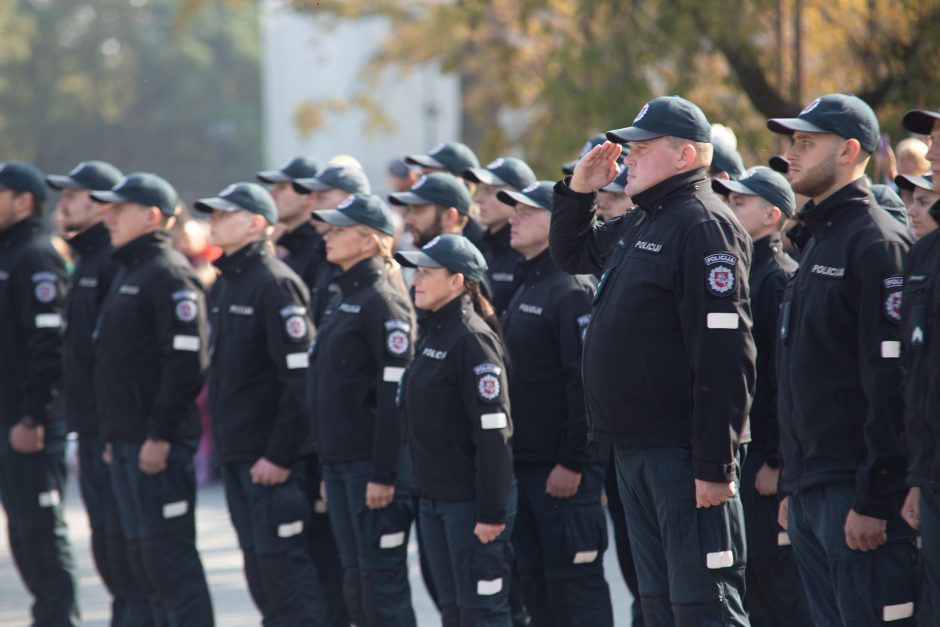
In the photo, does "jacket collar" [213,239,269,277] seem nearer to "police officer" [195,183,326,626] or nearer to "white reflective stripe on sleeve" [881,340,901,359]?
"police officer" [195,183,326,626]

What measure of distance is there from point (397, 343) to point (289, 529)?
119cm

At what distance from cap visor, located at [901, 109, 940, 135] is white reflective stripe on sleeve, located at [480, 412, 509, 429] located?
2126 millimetres

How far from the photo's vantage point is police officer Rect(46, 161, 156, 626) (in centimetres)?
770

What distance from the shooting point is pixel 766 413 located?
600 centimetres

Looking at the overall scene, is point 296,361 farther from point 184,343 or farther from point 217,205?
point 217,205

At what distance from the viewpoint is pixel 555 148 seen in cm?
1259

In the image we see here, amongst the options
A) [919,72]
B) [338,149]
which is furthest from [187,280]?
[338,149]

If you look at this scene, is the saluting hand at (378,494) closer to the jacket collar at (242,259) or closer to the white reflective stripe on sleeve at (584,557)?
the white reflective stripe on sleeve at (584,557)

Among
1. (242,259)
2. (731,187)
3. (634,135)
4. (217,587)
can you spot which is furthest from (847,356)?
(217,587)

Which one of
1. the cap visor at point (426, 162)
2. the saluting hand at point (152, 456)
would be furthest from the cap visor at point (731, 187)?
the saluting hand at point (152, 456)

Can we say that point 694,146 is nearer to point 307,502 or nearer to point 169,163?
point 307,502

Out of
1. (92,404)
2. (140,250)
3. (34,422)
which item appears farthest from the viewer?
(34,422)

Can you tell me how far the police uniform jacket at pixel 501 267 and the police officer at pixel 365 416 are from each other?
0.74 metres

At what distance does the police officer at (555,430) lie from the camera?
640 cm
